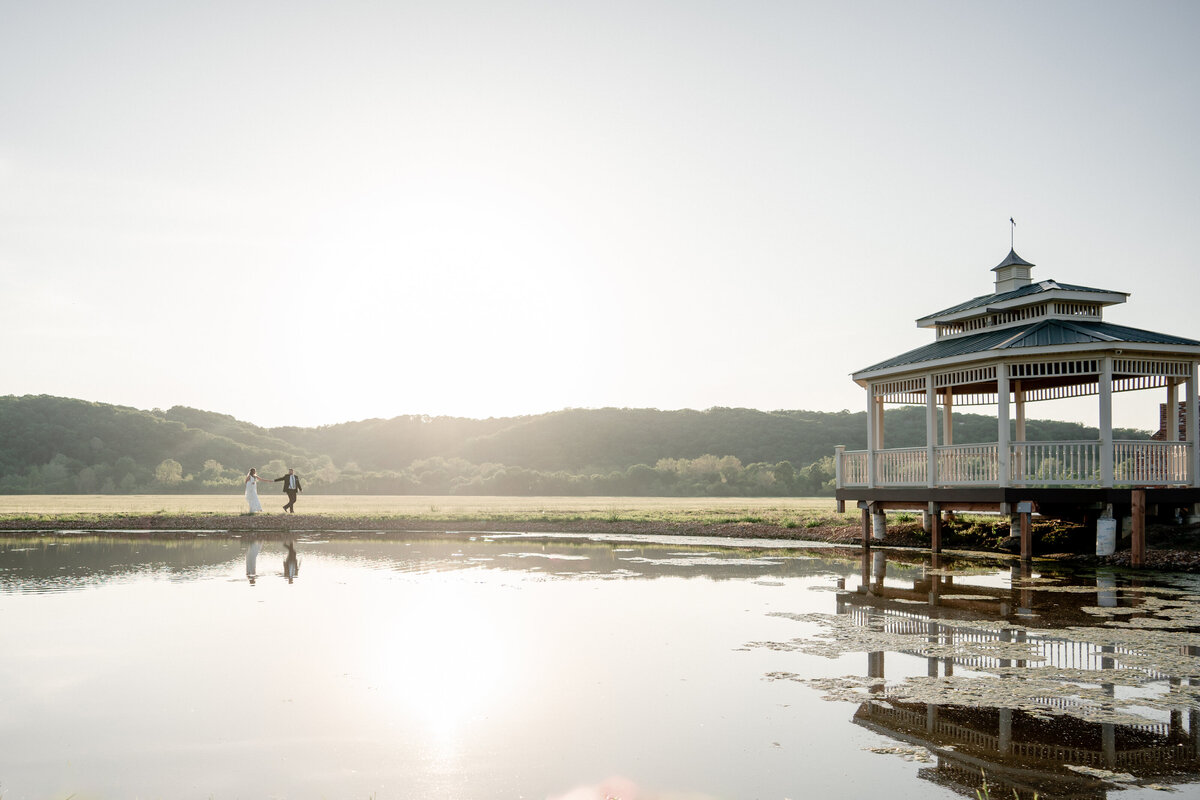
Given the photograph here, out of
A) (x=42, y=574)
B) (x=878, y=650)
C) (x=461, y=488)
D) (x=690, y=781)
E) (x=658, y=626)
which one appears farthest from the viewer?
(x=461, y=488)

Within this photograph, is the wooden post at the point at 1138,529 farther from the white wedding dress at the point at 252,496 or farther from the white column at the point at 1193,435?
the white wedding dress at the point at 252,496

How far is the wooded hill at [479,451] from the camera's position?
8431 centimetres

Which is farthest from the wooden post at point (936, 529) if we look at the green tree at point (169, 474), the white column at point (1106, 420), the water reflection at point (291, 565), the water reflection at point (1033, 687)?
the green tree at point (169, 474)

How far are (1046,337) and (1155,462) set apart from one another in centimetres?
348

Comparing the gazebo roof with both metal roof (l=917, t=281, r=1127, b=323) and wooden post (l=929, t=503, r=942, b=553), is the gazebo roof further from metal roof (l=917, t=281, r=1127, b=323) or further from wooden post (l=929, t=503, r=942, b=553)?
wooden post (l=929, t=503, r=942, b=553)

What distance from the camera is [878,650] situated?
9344mm

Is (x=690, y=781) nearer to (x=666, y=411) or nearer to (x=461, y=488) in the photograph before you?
(x=461, y=488)

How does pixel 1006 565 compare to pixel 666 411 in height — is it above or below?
below

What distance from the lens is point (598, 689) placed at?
7.89 meters

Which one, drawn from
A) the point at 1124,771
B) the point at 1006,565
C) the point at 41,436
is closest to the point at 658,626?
the point at 1124,771

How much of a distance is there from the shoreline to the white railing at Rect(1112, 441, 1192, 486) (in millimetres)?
6404

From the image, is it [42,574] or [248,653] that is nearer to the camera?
[248,653]

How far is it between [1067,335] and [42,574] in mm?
21388

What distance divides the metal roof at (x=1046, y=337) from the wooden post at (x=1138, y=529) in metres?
3.19
